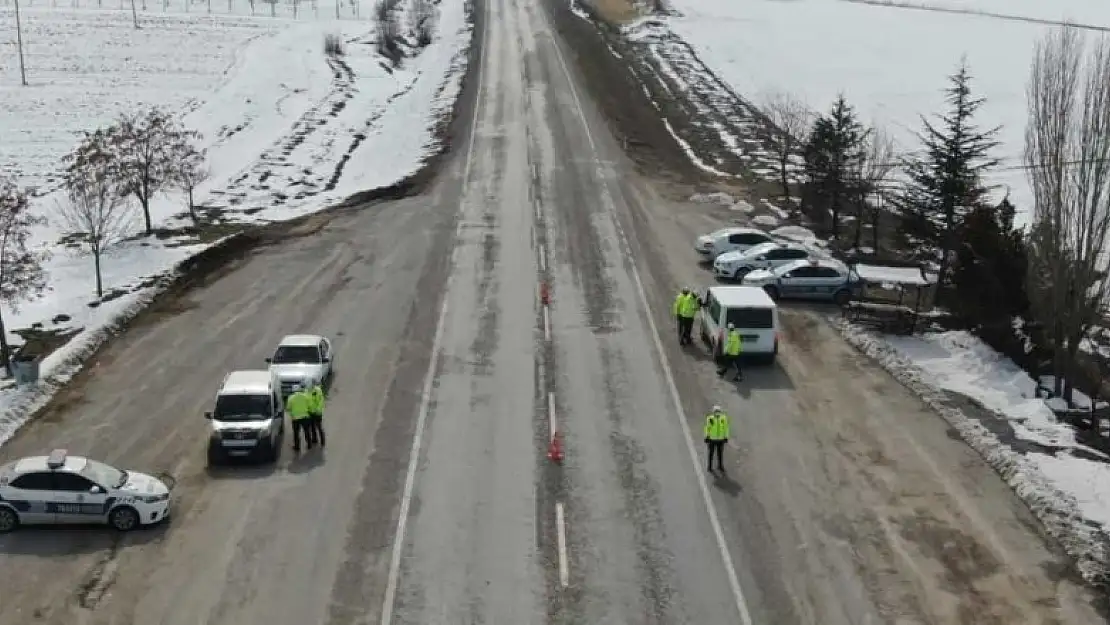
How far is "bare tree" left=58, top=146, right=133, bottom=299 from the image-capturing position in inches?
1507

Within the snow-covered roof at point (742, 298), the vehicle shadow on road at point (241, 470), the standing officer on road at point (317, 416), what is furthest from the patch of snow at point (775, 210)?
the vehicle shadow on road at point (241, 470)

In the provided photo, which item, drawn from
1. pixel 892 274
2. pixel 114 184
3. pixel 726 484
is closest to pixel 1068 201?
pixel 892 274

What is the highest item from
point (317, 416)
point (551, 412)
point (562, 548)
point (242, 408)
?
point (242, 408)

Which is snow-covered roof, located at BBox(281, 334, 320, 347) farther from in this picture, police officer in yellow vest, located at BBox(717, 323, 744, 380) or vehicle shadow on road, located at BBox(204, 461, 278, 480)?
police officer in yellow vest, located at BBox(717, 323, 744, 380)

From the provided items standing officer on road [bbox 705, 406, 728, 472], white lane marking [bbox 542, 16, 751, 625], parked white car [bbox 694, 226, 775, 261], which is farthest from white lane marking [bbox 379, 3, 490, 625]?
parked white car [bbox 694, 226, 775, 261]

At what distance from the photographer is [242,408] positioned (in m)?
24.8

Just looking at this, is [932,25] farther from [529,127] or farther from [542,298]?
[542,298]

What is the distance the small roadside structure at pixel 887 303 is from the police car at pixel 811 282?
0.40 m

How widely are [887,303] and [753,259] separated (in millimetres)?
5137

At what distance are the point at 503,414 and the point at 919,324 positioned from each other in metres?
15.6

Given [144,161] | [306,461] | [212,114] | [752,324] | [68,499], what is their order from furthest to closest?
[212,114]
[144,161]
[752,324]
[306,461]
[68,499]

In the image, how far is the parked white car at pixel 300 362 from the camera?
28031 millimetres

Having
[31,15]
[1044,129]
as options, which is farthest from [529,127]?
[31,15]

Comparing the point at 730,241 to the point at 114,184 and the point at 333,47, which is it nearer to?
the point at 114,184
